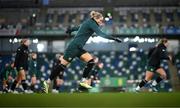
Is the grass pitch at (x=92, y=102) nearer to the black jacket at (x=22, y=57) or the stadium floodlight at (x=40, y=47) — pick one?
the black jacket at (x=22, y=57)

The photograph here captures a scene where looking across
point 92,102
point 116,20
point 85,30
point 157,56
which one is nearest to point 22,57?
point 85,30

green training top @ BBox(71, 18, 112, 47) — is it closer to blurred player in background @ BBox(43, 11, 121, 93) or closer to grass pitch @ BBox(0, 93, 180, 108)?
blurred player in background @ BBox(43, 11, 121, 93)

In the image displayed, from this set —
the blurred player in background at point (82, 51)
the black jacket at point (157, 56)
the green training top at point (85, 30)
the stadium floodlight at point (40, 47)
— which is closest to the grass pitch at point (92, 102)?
the blurred player in background at point (82, 51)

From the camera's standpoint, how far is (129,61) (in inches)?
742

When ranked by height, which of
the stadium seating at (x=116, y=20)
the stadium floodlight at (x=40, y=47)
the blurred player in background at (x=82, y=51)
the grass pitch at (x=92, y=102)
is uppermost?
the stadium seating at (x=116, y=20)

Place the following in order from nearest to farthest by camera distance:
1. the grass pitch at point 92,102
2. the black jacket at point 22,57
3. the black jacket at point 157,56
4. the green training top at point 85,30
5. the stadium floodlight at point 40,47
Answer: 1. the grass pitch at point 92,102
2. the green training top at point 85,30
3. the black jacket at point 157,56
4. the black jacket at point 22,57
5. the stadium floodlight at point 40,47

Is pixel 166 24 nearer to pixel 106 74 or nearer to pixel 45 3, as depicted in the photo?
pixel 106 74

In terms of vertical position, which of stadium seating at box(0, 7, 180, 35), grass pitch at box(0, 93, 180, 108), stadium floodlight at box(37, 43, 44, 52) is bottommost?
grass pitch at box(0, 93, 180, 108)

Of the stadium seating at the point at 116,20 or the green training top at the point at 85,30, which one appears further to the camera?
the stadium seating at the point at 116,20

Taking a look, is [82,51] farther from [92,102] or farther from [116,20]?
[116,20]

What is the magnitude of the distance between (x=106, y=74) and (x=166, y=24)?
430cm

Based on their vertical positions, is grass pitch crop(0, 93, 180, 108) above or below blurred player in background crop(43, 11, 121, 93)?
below

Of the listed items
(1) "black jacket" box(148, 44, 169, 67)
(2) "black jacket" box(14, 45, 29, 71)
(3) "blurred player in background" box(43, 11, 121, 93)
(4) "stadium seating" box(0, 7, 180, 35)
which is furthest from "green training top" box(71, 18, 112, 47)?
(4) "stadium seating" box(0, 7, 180, 35)

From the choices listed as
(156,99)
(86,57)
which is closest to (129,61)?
(86,57)
